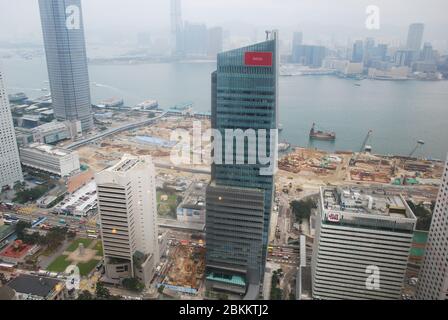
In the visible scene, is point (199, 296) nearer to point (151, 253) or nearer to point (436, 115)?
point (151, 253)

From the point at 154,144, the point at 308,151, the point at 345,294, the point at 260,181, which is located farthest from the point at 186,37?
the point at 345,294

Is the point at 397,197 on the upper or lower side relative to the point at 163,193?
upper

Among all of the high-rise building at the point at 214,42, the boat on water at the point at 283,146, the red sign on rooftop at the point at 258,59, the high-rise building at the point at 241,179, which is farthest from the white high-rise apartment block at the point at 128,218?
the boat on water at the point at 283,146

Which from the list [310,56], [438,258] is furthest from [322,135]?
[438,258]

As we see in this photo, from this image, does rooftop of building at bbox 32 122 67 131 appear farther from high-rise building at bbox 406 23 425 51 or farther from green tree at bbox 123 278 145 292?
high-rise building at bbox 406 23 425 51

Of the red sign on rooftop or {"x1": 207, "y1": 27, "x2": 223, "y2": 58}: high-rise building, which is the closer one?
the red sign on rooftop

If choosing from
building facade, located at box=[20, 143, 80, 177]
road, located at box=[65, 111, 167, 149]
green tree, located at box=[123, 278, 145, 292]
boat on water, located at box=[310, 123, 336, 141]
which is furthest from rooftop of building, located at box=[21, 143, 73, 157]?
boat on water, located at box=[310, 123, 336, 141]

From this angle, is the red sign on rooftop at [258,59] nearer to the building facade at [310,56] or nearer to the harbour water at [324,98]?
the harbour water at [324,98]
